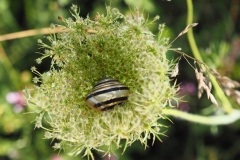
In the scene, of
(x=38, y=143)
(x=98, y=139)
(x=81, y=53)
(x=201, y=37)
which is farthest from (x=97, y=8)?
→ (x=98, y=139)

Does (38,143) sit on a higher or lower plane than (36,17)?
lower

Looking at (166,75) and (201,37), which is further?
(201,37)

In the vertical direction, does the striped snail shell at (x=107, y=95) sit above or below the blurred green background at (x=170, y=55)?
below

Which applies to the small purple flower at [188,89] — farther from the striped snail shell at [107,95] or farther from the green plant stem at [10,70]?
the striped snail shell at [107,95]

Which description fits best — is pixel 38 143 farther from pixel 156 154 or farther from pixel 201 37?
pixel 201 37

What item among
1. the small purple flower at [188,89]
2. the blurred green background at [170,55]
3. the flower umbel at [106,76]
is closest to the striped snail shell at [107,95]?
the flower umbel at [106,76]

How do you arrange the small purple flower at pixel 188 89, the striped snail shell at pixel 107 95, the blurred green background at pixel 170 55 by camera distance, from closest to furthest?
1. the striped snail shell at pixel 107 95
2. the blurred green background at pixel 170 55
3. the small purple flower at pixel 188 89
